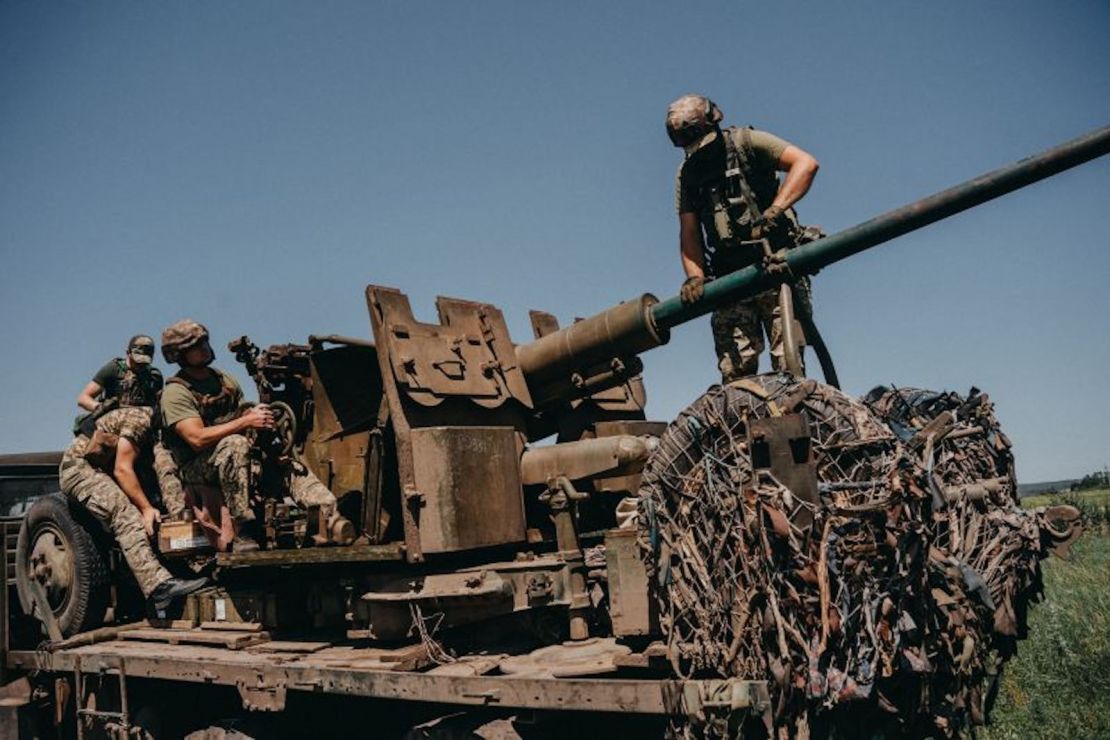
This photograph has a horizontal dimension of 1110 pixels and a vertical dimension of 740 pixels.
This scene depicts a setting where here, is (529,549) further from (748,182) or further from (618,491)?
(748,182)

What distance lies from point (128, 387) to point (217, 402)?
1.23 meters

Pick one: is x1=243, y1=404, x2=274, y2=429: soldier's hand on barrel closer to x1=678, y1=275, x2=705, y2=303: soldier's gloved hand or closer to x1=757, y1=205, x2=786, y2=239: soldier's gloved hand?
x1=678, y1=275, x2=705, y2=303: soldier's gloved hand

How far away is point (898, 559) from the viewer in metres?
4.15

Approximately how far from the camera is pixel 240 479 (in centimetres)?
706

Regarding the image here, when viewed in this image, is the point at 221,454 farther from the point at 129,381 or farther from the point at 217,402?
the point at 129,381

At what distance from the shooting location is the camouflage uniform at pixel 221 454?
7020mm

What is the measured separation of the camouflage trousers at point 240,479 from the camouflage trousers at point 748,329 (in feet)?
9.43

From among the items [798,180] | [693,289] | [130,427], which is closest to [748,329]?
[693,289]

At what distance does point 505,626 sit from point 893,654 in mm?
2563

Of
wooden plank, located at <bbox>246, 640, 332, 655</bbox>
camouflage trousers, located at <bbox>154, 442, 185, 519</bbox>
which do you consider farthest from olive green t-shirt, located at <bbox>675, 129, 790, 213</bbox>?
camouflage trousers, located at <bbox>154, 442, 185, 519</bbox>

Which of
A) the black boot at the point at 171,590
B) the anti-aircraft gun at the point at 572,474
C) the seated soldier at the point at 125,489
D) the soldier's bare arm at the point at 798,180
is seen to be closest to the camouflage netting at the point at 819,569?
the anti-aircraft gun at the point at 572,474

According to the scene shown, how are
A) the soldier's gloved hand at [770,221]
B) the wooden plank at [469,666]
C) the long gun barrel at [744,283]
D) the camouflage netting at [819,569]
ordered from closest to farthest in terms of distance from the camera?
the camouflage netting at [819,569]
the long gun barrel at [744,283]
the wooden plank at [469,666]
the soldier's gloved hand at [770,221]

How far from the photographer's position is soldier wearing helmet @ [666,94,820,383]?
580cm

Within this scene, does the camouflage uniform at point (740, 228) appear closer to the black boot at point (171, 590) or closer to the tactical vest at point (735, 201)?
the tactical vest at point (735, 201)
